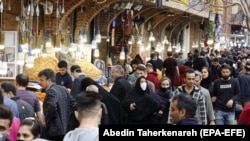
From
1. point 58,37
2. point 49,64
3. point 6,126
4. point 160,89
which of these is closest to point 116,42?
point 58,37

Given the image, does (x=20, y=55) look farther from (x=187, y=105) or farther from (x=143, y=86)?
(x=187, y=105)

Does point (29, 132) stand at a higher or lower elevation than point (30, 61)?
lower

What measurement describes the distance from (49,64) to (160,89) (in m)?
4.93

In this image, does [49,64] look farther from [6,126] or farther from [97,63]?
[6,126]

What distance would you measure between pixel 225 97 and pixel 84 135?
7134 mm

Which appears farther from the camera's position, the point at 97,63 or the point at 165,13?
the point at 165,13

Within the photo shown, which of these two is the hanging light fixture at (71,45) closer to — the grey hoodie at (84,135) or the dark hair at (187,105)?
the dark hair at (187,105)

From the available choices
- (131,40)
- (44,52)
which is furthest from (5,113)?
(131,40)

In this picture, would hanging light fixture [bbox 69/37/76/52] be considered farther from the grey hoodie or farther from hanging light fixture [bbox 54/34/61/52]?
the grey hoodie

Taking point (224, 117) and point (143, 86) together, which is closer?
point (143, 86)

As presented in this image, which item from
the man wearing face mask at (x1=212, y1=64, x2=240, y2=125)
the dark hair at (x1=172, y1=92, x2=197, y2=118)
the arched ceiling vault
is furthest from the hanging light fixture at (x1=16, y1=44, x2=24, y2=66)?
the dark hair at (x1=172, y1=92, x2=197, y2=118)

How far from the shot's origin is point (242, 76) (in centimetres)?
1453

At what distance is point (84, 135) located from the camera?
5.40m

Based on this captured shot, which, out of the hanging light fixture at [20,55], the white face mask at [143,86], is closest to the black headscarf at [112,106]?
the white face mask at [143,86]
